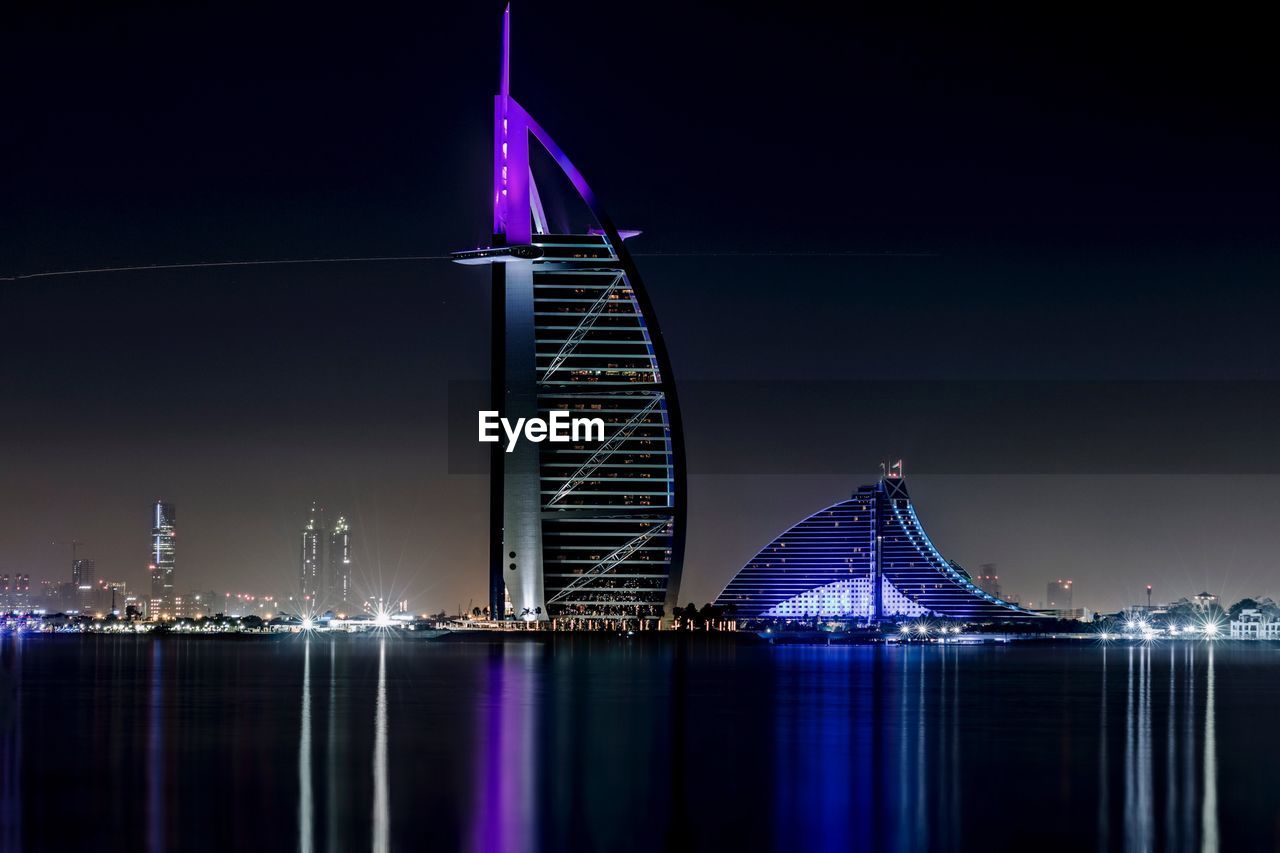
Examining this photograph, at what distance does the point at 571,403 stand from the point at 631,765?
9321 cm

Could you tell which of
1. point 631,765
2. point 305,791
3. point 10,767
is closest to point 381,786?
point 305,791

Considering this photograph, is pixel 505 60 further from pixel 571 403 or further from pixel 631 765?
pixel 631 765

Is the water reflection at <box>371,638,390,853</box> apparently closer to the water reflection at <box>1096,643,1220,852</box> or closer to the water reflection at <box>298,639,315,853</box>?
the water reflection at <box>298,639,315,853</box>

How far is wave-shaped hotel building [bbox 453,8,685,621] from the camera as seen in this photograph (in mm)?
129375

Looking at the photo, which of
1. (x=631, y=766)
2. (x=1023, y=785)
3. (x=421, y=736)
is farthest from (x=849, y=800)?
(x=421, y=736)

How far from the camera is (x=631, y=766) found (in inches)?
1636

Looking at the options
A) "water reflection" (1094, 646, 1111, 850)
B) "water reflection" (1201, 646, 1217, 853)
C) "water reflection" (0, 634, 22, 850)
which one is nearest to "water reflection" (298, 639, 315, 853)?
"water reflection" (0, 634, 22, 850)

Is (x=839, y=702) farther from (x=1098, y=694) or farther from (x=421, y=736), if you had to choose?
(x=421, y=736)

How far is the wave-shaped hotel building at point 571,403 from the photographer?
129 meters

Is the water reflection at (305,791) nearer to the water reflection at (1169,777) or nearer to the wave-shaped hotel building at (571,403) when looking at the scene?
the water reflection at (1169,777)

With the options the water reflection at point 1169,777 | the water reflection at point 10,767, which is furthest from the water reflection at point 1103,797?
the water reflection at point 10,767

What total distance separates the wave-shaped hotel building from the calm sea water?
171 feet

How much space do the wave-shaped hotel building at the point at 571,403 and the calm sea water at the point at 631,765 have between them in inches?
2058

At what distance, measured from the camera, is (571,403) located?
5285 inches
